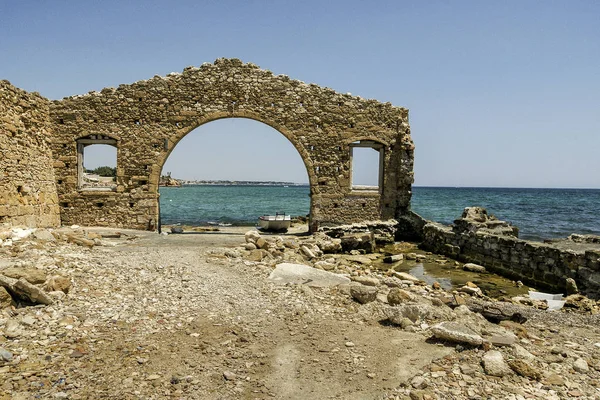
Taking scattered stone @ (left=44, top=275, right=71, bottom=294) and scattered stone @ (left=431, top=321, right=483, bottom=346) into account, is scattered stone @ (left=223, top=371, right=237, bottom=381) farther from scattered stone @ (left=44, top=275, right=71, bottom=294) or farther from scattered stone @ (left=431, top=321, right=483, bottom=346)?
scattered stone @ (left=44, top=275, right=71, bottom=294)

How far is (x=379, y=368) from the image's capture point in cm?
448

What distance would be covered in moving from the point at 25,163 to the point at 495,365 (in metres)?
13.0

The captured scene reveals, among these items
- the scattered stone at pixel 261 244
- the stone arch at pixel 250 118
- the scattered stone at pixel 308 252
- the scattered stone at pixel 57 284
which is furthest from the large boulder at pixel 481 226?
the scattered stone at pixel 57 284

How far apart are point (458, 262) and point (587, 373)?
854 centimetres

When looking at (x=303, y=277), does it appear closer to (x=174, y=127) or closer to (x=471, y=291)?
(x=471, y=291)

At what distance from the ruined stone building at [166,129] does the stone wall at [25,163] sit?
0.24 feet

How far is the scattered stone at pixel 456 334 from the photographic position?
4.94 metres

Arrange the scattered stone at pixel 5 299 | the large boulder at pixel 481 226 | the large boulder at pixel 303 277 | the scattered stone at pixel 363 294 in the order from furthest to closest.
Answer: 1. the large boulder at pixel 481 226
2. the large boulder at pixel 303 277
3. the scattered stone at pixel 363 294
4. the scattered stone at pixel 5 299

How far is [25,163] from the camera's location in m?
11.9

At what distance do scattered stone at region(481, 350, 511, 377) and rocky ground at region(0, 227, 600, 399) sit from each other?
14mm

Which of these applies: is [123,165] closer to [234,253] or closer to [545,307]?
[234,253]

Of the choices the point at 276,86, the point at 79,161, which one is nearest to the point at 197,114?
the point at 276,86

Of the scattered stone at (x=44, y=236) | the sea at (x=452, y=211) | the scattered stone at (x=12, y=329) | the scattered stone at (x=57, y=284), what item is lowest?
the sea at (x=452, y=211)

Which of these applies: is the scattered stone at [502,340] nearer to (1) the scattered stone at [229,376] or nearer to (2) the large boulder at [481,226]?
(1) the scattered stone at [229,376]
